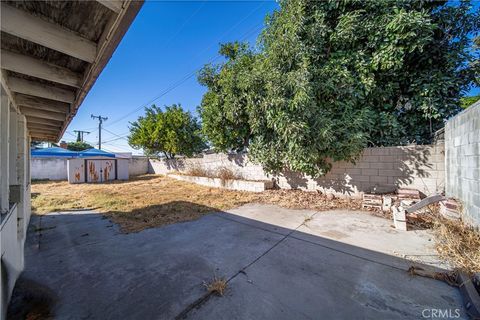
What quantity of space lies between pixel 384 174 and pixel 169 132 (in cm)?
1072

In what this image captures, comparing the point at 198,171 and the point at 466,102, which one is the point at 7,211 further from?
the point at 466,102

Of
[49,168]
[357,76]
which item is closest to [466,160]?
[357,76]

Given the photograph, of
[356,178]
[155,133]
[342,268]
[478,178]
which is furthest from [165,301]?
[155,133]

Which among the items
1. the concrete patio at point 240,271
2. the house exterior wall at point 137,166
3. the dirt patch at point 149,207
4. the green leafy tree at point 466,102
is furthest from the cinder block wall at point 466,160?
the house exterior wall at point 137,166

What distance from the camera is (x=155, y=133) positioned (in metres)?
11.6

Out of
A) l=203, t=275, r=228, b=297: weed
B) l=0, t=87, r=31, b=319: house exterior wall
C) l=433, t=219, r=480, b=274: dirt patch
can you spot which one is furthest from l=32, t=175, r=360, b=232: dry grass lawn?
l=203, t=275, r=228, b=297: weed

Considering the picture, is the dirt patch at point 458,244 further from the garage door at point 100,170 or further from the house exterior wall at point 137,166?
the house exterior wall at point 137,166

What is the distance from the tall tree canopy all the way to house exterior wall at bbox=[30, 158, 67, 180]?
45.0 feet

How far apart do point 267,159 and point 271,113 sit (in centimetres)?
155

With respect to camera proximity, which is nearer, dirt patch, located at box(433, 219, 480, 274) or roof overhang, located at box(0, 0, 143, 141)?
roof overhang, located at box(0, 0, 143, 141)

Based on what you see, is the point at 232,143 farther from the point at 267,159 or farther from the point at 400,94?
the point at 400,94

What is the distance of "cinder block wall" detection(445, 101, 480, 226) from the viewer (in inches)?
108

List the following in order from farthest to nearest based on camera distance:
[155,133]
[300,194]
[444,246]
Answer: [155,133] < [300,194] < [444,246]

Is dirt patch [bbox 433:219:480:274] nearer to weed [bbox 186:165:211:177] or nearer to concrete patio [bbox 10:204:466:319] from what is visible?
concrete patio [bbox 10:204:466:319]
